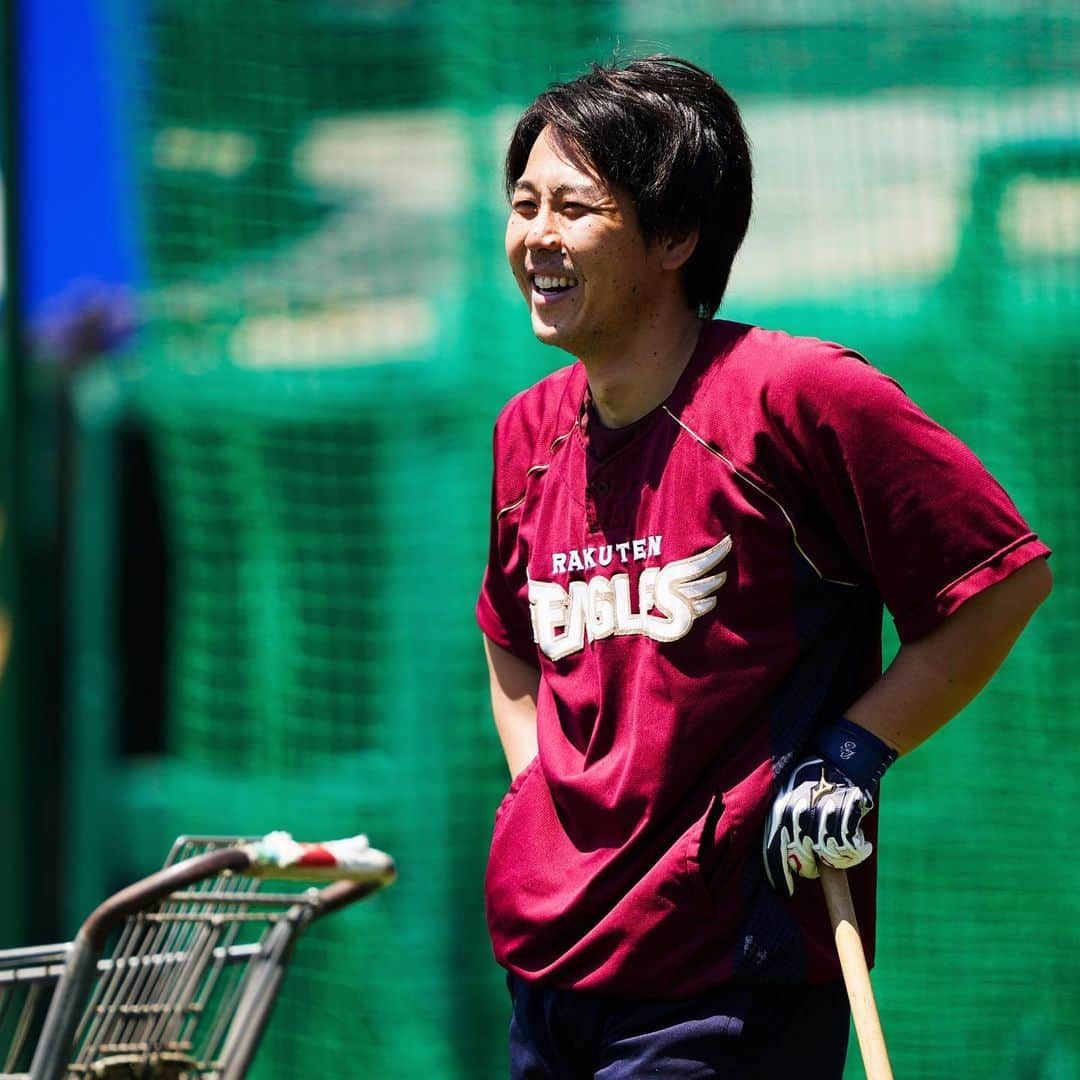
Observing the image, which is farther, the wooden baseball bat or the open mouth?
the open mouth

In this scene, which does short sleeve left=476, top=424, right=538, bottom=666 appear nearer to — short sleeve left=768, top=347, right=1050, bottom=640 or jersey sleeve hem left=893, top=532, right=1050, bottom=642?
short sleeve left=768, top=347, right=1050, bottom=640

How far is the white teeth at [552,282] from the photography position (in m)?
2.61

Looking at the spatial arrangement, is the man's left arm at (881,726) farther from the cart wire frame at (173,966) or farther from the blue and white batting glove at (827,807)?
the cart wire frame at (173,966)

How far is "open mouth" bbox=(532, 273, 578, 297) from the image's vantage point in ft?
8.57

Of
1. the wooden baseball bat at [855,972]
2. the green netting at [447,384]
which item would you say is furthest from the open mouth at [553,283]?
the green netting at [447,384]

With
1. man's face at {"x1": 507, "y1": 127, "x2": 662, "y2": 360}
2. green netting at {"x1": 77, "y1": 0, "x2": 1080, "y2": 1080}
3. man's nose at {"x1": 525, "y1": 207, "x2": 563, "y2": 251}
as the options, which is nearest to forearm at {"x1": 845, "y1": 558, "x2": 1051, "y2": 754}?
man's face at {"x1": 507, "y1": 127, "x2": 662, "y2": 360}

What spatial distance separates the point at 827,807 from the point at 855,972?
22 centimetres

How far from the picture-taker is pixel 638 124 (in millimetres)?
2586

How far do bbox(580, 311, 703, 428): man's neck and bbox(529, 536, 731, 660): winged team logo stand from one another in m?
0.25

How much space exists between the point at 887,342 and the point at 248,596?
1970 mm

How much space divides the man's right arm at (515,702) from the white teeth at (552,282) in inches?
27.2

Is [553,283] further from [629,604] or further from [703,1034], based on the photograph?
[703,1034]

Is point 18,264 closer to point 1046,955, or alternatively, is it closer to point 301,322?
point 301,322

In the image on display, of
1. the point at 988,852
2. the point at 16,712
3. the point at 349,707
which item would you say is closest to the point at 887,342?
the point at 988,852
